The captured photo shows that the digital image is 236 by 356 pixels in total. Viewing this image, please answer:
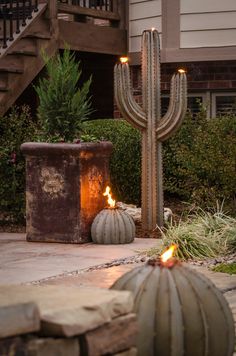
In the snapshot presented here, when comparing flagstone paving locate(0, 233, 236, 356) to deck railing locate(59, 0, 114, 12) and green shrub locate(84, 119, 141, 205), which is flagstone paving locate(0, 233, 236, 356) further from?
deck railing locate(59, 0, 114, 12)

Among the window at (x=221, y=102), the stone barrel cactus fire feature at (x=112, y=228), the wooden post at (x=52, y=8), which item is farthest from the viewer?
the window at (x=221, y=102)

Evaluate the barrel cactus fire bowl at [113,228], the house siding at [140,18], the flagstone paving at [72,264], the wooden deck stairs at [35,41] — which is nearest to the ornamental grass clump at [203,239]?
the flagstone paving at [72,264]

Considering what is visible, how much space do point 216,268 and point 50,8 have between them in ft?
22.5

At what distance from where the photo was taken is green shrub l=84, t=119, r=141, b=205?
1259cm

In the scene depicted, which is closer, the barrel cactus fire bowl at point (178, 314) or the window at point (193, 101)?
the barrel cactus fire bowl at point (178, 314)

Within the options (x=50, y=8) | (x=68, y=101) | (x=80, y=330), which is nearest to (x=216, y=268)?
(x=68, y=101)

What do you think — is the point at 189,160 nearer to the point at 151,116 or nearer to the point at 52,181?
the point at 151,116

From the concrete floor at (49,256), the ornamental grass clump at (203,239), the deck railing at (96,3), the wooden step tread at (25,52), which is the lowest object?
the concrete floor at (49,256)

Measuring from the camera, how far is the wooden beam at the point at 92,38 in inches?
569

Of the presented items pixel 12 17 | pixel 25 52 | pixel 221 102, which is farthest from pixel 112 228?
pixel 221 102

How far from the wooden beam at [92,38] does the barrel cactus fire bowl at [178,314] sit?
10278 millimetres

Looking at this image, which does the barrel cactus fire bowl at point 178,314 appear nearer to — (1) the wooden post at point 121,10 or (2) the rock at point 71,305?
(2) the rock at point 71,305

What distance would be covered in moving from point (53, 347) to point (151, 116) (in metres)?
7.39

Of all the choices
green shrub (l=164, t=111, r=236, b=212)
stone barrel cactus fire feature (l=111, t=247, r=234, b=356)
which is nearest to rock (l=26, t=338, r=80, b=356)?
stone barrel cactus fire feature (l=111, t=247, r=234, b=356)
